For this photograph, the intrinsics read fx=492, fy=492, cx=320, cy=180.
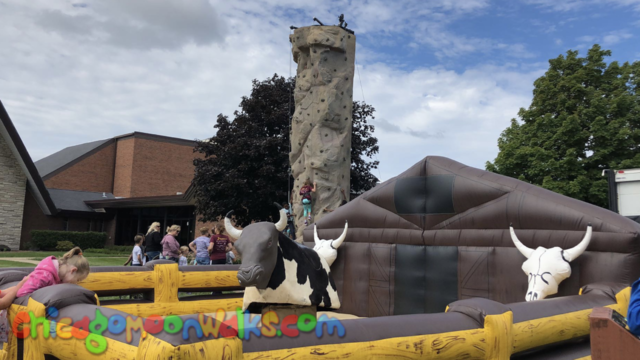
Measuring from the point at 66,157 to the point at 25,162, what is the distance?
13088 mm

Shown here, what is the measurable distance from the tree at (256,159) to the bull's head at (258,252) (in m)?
15.4

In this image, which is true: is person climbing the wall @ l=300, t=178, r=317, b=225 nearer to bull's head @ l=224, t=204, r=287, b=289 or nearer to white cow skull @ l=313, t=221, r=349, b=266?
white cow skull @ l=313, t=221, r=349, b=266

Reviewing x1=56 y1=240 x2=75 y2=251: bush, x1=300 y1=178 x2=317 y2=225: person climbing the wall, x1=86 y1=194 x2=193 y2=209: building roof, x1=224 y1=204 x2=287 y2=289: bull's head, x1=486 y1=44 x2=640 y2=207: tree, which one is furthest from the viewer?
x1=86 y1=194 x2=193 y2=209: building roof

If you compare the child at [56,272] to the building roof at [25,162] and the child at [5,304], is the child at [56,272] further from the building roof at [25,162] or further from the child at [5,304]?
the building roof at [25,162]

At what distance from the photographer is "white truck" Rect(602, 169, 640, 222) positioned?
9539 mm

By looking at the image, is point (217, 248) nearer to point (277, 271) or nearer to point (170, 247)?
point (170, 247)

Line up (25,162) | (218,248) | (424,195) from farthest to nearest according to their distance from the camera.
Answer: (25,162) → (218,248) → (424,195)

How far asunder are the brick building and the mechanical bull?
73.5 ft

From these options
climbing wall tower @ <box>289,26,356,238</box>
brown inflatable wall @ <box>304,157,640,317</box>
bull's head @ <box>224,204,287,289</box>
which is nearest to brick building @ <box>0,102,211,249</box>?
climbing wall tower @ <box>289,26,356,238</box>

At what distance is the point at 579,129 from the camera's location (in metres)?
21.3

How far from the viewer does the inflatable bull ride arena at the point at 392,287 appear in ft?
7.75

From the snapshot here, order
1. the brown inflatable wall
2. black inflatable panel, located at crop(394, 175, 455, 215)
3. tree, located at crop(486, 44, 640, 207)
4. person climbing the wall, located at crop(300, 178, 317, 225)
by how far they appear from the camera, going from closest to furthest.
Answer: the brown inflatable wall → black inflatable panel, located at crop(394, 175, 455, 215) → person climbing the wall, located at crop(300, 178, 317, 225) → tree, located at crop(486, 44, 640, 207)

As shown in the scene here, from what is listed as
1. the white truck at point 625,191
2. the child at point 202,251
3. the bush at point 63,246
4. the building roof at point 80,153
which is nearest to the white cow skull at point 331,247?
the child at point 202,251

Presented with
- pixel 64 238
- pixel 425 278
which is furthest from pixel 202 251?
pixel 64 238
